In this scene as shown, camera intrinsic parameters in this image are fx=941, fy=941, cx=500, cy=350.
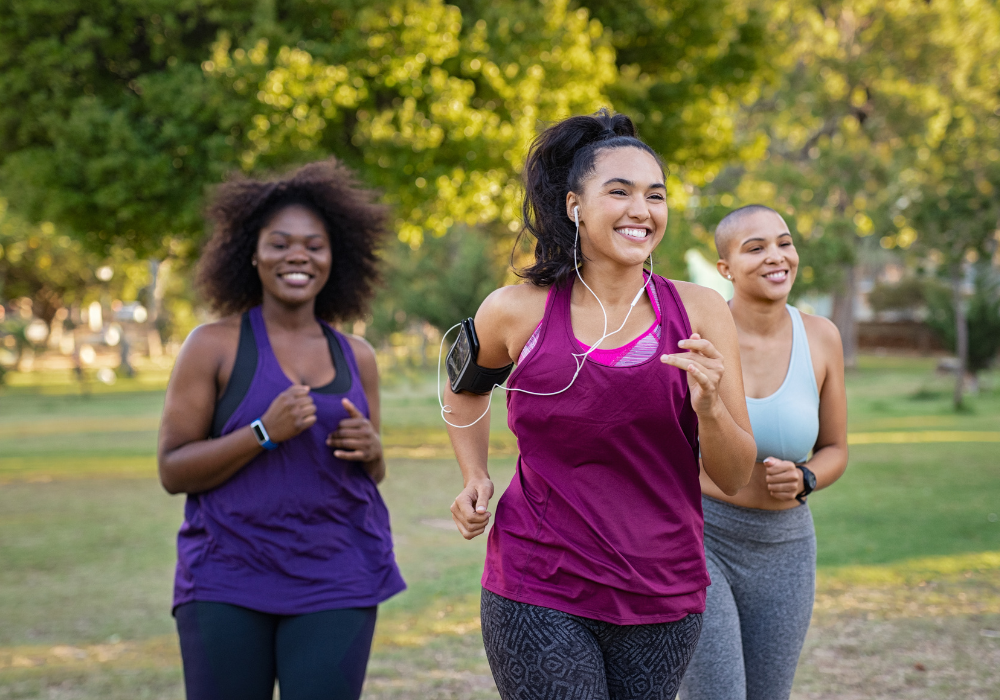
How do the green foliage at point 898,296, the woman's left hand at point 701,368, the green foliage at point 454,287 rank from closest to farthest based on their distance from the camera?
the woman's left hand at point 701,368, the green foliage at point 454,287, the green foliage at point 898,296

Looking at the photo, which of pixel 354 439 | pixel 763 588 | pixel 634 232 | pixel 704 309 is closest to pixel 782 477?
pixel 763 588

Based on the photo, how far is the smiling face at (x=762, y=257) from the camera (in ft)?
11.0

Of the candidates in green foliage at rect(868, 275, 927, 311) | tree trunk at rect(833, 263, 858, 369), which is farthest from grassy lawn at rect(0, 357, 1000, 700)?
green foliage at rect(868, 275, 927, 311)

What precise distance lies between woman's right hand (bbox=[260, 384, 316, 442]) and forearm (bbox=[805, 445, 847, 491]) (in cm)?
173

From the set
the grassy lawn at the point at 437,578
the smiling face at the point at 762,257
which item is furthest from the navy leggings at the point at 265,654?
the grassy lawn at the point at 437,578

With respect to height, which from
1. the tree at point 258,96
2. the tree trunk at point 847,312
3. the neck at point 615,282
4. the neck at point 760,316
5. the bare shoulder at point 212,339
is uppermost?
the tree at point 258,96

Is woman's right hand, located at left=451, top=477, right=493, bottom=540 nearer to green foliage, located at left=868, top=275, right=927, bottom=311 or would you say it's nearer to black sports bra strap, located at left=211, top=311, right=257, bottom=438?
black sports bra strap, located at left=211, top=311, right=257, bottom=438

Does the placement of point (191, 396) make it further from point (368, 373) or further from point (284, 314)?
point (368, 373)

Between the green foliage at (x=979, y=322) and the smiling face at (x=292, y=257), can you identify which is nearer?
the smiling face at (x=292, y=257)

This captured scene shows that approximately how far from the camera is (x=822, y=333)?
3428mm

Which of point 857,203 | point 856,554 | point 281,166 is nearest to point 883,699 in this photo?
point 856,554

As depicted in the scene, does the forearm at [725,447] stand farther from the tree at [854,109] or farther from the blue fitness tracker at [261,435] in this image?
the tree at [854,109]

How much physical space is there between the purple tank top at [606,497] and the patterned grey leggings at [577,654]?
4cm

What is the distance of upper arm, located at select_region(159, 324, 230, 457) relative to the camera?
312 centimetres
